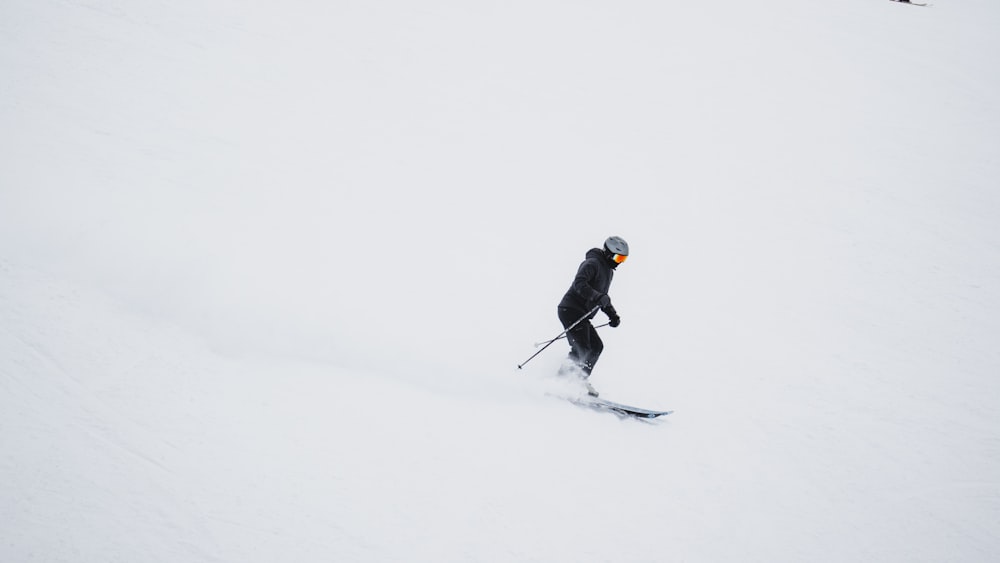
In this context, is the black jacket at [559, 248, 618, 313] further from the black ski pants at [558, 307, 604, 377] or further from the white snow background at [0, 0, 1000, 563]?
the white snow background at [0, 0, 1000, 563]

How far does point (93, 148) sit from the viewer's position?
7422 millimetres

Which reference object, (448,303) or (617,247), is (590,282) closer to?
(617,247)

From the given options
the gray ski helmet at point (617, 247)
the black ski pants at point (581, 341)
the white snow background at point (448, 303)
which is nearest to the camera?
the white snow background at point (448, 303)

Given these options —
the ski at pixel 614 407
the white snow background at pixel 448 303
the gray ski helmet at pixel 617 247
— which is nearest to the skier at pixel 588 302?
the gray ski helmet at pixel 617 247

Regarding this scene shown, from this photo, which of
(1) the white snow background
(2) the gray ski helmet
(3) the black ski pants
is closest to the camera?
(1) the white snow background

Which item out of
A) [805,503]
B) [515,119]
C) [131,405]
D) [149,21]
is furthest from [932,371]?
[149,21]

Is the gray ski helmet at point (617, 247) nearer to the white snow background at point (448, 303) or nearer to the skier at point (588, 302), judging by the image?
the skier at point (588, 302)

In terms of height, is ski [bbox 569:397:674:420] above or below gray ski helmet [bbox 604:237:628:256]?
below

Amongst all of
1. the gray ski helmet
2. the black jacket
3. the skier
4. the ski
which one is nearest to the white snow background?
the ski

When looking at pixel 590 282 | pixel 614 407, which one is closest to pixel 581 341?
pixel 590 282

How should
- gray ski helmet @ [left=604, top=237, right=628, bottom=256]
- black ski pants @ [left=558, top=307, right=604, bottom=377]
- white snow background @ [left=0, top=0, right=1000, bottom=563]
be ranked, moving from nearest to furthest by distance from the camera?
1. white snow background @ [left=0, top=0, right=1000, bottom=563]
2. gray ski helmet @ [left=604, top=237, right=628, bottom=256]
3. black ski pants @ [left=558, top=307, right=604, bottom=377]

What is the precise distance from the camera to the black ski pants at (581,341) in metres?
5.75

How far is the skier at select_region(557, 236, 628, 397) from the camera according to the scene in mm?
5496

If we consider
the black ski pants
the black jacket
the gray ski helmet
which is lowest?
the black ski pants
